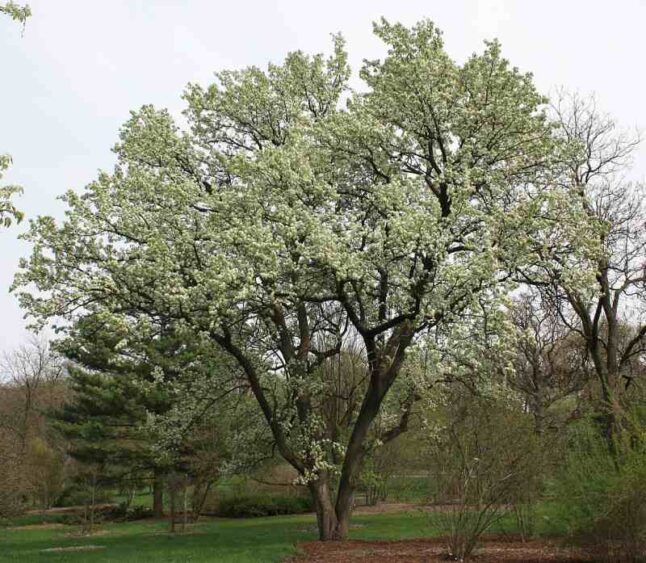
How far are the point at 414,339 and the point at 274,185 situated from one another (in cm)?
503

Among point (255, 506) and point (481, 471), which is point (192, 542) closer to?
point (481, 471)

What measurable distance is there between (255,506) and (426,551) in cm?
2163

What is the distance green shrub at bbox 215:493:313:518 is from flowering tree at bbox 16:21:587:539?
59.2ft

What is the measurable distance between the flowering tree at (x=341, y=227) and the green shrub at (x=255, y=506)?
18033 millimetres

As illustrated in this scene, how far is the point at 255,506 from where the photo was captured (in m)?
35.1

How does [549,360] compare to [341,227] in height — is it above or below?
below

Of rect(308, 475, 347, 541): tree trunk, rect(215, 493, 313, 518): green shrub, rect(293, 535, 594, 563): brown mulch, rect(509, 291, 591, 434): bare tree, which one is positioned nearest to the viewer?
rect(293, 535, 594, 563): brown mulch

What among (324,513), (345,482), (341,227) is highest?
(341,227)

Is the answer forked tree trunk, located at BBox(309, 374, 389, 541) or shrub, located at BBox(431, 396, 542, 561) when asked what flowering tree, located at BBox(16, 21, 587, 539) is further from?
shrub, located at BBox(431, 396, 542, 561)

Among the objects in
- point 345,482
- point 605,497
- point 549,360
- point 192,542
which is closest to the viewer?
point 605,497

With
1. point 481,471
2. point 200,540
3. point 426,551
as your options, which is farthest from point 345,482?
point 200,540

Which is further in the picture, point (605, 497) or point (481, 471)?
point (481, 471)

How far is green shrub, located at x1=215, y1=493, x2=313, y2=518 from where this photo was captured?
35.0 metres

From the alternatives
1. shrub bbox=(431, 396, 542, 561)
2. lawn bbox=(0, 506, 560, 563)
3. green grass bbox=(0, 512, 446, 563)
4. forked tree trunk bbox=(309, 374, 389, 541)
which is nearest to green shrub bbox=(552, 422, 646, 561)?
shrub bbox=(431, 396, 542, 561)
